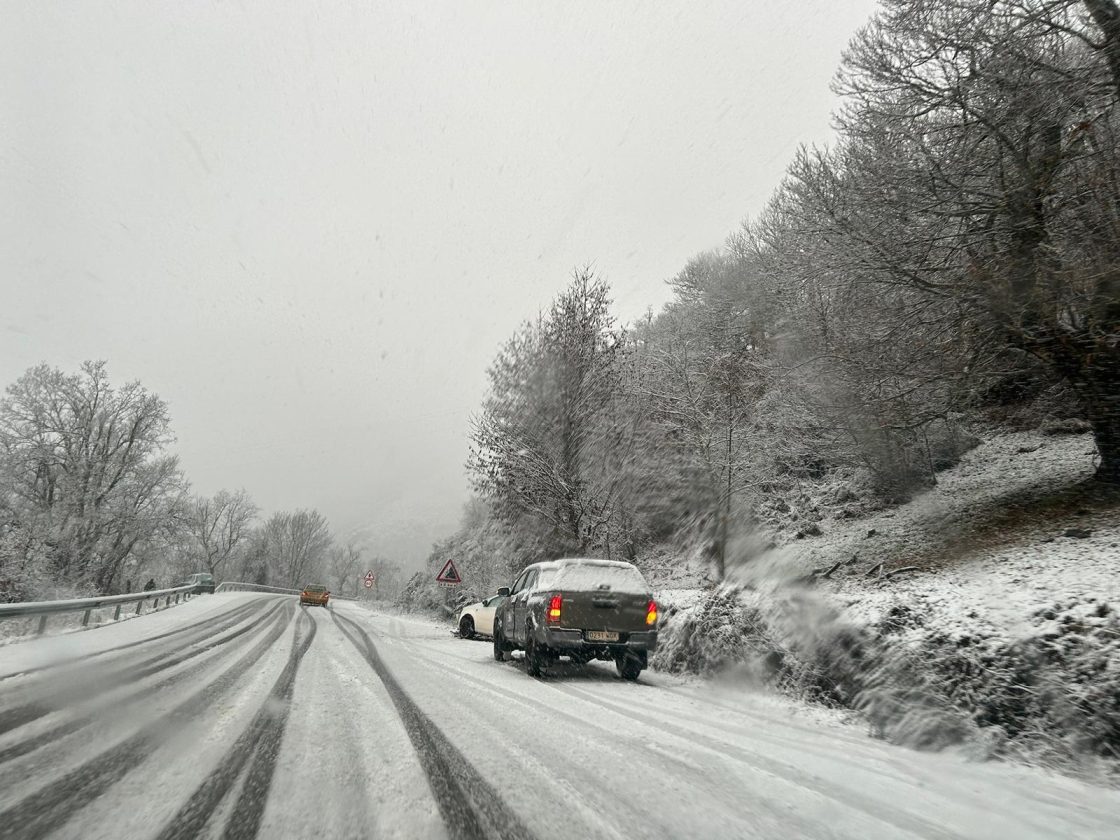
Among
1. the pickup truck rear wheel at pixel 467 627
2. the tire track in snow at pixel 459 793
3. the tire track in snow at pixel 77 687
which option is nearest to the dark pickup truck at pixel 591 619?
the tire track in snow at pixel 459 793

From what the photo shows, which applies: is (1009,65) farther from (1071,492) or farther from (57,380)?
(57,380)

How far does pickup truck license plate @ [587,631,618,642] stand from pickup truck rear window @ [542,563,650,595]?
1.91 feet

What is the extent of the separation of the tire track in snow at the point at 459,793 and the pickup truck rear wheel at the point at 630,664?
4172mm

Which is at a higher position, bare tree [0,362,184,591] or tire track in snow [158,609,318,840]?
bare tree [0,362,184,591]

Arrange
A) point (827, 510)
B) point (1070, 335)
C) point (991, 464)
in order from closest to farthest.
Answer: point (1070, 335), point (991, 464), point (827, 510)

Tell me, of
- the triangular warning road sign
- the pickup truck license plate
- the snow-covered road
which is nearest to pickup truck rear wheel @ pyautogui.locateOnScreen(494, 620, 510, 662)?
the pickup truck license plate

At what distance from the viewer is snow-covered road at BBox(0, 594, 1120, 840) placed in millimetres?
2406

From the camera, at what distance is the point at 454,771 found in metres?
3.10

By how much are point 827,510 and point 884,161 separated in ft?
29.6

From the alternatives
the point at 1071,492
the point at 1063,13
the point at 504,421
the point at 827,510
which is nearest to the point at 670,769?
the point at 1071,492

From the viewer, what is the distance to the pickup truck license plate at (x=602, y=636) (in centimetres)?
771

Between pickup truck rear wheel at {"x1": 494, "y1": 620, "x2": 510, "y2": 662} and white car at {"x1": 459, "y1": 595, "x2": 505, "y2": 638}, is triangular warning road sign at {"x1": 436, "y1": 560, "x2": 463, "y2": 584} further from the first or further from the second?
pickup truck rear wheel at {"x1": 494, "y1": 620, "x2": 510, "y2": 662}

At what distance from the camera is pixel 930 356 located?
9.11m

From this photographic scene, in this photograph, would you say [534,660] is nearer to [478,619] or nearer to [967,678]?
[967,678]
